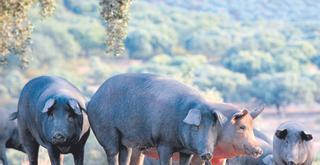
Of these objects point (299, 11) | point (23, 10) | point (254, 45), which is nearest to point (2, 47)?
point (23, 10)

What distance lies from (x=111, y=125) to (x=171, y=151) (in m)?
1.38

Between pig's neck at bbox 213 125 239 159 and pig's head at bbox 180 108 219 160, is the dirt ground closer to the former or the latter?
pig's neck at bbox 213 125 239 159

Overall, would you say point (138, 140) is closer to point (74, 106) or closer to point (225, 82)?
point (74, 106)

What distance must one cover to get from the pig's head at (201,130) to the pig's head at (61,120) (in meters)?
2.26

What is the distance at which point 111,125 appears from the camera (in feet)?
44.2

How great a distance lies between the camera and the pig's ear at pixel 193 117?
38.6 ft

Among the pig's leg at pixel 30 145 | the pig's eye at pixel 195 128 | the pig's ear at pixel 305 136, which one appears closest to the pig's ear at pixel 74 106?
the pig's leg at pixel 30 145

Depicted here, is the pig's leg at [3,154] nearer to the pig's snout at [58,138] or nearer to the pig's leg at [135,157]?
the pig's leg at [135,157]

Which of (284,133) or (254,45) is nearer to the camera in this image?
(284,133)

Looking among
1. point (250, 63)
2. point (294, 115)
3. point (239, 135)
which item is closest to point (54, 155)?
point (239, 135)

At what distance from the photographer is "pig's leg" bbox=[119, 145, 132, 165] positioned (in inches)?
538

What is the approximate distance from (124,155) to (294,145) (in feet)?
7.73

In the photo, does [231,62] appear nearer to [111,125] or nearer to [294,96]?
[294,96]

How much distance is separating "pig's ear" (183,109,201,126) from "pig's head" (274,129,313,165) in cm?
199
